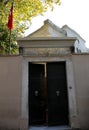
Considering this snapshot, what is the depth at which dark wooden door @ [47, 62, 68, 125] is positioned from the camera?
25.5 feet

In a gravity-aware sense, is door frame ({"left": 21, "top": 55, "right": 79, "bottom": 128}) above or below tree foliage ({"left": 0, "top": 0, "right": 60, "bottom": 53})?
below

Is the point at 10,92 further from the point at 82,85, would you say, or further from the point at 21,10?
the point at 21,10

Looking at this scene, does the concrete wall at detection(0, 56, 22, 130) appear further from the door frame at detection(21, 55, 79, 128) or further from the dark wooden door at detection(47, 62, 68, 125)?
the dark wooden door at detection(47, 62, 68, 125)

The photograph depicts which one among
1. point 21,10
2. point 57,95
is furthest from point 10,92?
point 21,10

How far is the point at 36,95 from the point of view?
8039 millimetres

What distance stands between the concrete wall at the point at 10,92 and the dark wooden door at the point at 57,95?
1.27 meters

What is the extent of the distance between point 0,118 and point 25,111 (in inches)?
39.4

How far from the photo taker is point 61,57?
8047mm

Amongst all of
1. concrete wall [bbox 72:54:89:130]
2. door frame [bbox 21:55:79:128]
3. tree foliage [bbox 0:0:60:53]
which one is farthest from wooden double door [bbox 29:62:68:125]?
tree foliage [bbox 0:0:60:53]

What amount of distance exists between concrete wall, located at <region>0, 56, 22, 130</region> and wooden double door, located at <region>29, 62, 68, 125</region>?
1.88 ft

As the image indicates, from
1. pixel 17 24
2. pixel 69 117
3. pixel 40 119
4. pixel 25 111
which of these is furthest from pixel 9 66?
pixel 17 24

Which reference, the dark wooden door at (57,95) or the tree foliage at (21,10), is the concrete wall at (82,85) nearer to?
the dark wooden door at (57,95)

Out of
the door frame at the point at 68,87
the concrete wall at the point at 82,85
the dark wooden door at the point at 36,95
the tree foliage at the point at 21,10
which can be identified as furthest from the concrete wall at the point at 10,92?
the tree foliage at the point at 21,10

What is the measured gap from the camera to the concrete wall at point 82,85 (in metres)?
7.43
